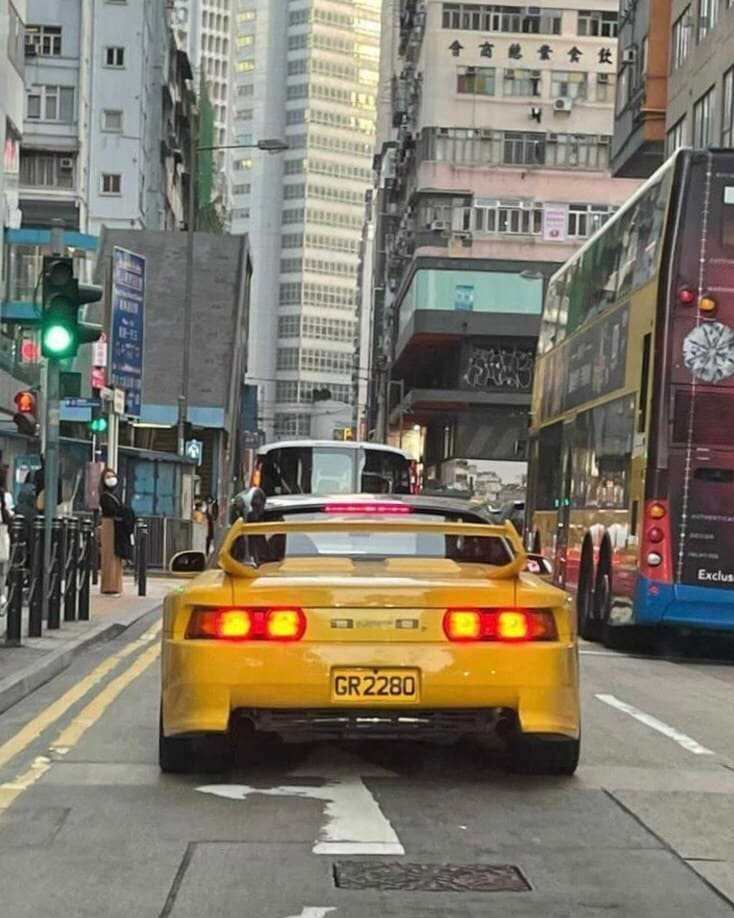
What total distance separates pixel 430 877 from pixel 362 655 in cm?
156

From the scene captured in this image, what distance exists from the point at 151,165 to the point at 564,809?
257 ft

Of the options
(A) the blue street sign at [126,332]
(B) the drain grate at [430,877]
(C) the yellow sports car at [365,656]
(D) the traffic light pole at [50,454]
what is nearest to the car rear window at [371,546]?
(C) the yellow sports car at [365,656]

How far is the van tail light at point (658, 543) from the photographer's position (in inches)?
609

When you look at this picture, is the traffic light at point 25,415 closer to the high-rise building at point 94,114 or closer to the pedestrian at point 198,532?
the pedestrian at point 198,532

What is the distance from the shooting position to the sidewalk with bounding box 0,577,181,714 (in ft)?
37.6

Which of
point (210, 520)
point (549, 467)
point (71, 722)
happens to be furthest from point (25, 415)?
point (210, 520)

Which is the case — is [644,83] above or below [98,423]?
above

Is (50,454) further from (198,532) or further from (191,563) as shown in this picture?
(198,532)

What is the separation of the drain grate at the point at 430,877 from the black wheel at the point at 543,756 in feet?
6.07

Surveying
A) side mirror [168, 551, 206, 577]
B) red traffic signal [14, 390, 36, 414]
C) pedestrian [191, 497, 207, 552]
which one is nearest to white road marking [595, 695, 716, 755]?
side mirror [168, 551, 206, 577]

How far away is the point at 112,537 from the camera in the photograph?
901 inches

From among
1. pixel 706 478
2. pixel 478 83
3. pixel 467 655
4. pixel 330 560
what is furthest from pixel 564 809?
pixel 478 83

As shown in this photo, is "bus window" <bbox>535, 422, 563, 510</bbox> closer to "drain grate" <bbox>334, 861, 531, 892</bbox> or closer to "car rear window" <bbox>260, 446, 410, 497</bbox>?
"car rear window" <bbox>260, 446, 410, 497</bbox>

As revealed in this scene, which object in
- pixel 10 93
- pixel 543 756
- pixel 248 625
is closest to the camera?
pixel 248 625
